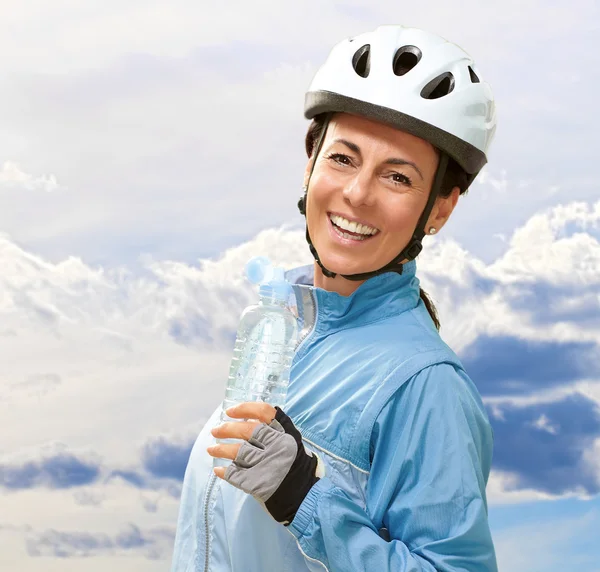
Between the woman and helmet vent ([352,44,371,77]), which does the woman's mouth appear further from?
helmet vent ([352,44,371,77])

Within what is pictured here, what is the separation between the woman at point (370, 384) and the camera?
217 cm

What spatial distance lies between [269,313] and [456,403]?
679 millimetres

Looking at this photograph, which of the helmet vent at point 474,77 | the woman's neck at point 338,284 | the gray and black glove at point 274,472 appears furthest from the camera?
the helmet vent at point 474,77

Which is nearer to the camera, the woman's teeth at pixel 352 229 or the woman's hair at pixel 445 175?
the woman's teeth at pixel 352 229

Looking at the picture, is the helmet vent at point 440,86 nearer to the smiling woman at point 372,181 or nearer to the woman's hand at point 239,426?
the smiling woman at point 372,181

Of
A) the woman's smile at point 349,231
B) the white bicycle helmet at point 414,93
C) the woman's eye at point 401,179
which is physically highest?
the white bicycle helmet at point 414,93

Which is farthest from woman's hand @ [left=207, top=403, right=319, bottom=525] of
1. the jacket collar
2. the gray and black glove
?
the jacket collar

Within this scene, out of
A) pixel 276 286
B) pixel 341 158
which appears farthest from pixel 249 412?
pixel 341 158

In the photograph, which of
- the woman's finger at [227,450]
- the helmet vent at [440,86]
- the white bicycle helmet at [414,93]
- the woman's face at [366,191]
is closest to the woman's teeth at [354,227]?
the woman's face at [366,191]

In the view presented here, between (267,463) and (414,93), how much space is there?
1.26 meters

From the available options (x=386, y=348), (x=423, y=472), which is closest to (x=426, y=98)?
(x=386, y=348)

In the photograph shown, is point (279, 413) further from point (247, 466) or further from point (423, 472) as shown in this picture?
point (423, 472)

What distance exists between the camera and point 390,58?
2.71m

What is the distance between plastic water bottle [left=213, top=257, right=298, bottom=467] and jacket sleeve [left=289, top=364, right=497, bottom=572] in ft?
1.31
